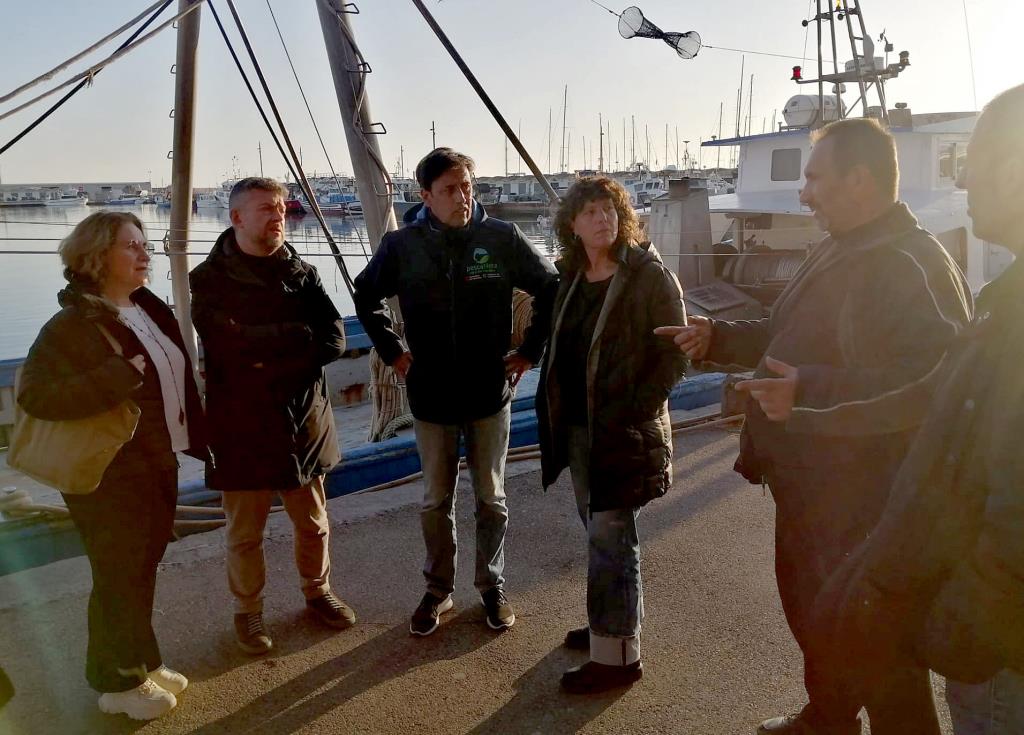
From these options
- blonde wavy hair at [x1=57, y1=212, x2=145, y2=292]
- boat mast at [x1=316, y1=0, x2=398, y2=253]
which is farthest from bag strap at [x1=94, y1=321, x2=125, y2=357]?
boat mast at [x1=316, y1=0, x2=398, y2=253]

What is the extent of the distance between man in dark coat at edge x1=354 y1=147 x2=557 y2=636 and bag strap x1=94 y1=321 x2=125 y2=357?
1082 mm

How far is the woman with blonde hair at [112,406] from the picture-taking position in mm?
2673

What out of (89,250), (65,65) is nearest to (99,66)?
(65,65)

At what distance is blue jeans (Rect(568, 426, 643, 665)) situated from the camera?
117 inches

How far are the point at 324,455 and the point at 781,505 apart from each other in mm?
1884

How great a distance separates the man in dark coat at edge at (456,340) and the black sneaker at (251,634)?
59 centimetres

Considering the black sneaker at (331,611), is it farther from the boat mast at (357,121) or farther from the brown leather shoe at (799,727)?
the boat mast at (357,121)

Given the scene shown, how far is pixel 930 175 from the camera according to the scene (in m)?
11.0

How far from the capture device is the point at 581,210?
9.94 ft

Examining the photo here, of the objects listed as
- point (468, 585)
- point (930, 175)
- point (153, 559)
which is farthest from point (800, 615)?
point (930, 175)

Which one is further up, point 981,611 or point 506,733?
point 981,611

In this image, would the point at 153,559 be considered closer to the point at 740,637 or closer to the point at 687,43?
the point at 740,637

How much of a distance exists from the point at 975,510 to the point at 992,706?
1.73 ft

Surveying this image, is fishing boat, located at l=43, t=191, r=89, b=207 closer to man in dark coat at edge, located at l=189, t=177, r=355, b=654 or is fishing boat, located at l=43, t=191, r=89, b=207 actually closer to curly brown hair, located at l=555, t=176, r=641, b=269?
man in dark coat at edge, located at l=189, t=177, r=355, b=654
